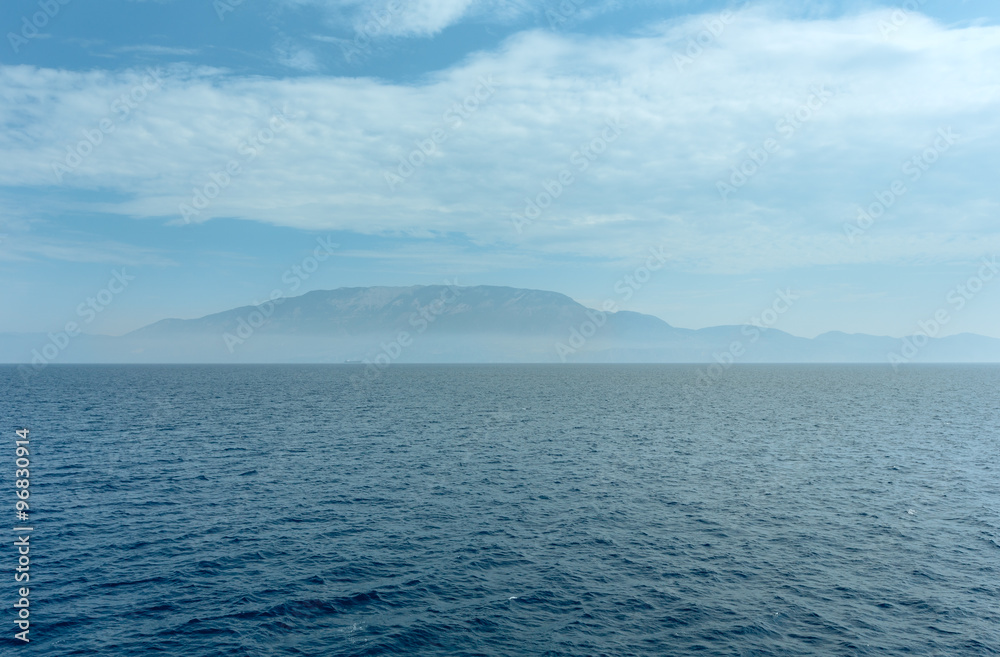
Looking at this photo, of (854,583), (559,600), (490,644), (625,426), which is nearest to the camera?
(490,644)

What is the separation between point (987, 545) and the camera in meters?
43.2

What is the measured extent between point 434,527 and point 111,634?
23.0 m

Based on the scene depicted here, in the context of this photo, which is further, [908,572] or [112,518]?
[112,518]

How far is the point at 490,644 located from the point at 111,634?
19918mm

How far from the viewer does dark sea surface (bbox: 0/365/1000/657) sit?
30.2m

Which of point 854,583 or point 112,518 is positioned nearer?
point 854,583

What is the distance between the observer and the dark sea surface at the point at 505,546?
30.2m

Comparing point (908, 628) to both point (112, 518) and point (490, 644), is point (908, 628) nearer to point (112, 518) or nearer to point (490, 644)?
point (490, 644)

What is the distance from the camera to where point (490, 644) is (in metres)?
29.2

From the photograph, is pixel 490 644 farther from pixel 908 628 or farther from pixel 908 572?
pixel 908 572

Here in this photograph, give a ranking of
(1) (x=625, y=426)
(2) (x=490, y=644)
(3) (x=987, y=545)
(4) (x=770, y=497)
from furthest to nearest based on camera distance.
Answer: (1) (x=625, y=426)
(4) (x=770, y=497)
(3) (x=987, y=545)
(2) (x=490, y=644)

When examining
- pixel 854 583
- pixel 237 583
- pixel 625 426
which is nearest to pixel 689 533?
pixel 854 583

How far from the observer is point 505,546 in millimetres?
42781

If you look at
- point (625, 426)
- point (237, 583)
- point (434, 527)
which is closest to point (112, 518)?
point (237, 583)
